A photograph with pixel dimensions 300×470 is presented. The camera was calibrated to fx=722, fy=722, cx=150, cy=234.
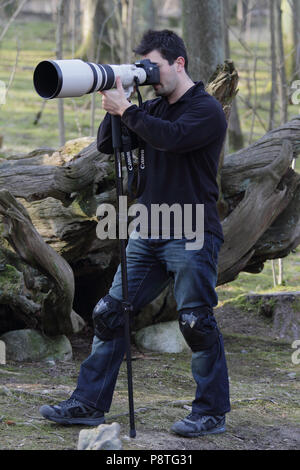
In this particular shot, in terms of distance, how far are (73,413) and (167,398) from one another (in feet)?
3.76

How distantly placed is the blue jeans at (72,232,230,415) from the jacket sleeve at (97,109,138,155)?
0.56 meters

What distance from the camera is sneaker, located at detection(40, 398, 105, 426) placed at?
4117 mm

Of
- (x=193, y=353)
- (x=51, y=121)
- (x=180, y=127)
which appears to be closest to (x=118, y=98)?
(x=180, y=127)

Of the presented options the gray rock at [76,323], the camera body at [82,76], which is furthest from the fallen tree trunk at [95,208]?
the camera body at [82,76]

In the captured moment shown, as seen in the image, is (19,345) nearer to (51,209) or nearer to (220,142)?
(51,209)

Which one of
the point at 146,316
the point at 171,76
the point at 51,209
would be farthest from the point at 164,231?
the point at 146,316

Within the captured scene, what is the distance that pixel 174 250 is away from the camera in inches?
157

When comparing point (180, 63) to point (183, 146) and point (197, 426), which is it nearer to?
point (183, 146)

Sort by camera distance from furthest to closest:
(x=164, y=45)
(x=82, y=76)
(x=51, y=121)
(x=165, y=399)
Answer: (x=51, y=121) < (x=165, y=399) < (x=164, y=45) < (x=82, y=76)

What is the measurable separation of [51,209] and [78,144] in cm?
68

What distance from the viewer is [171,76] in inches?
156

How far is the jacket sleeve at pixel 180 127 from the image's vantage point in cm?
374

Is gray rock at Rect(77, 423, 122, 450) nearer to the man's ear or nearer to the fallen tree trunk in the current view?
the man's ear

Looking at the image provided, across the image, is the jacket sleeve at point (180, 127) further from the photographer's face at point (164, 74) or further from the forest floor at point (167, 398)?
the forest floor at point (167, 398)
